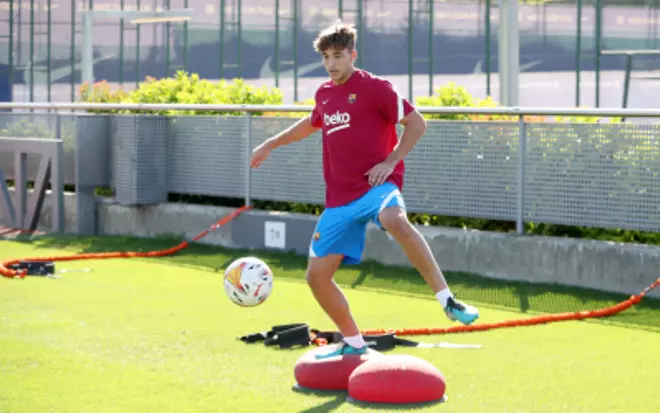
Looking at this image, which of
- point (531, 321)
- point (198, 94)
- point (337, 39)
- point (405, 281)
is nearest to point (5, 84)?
point (198, 94)

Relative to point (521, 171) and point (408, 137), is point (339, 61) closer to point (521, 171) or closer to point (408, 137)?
point (408, 137)

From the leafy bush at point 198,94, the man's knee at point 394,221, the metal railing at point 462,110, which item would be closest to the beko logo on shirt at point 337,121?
the man's knee at point 394,221

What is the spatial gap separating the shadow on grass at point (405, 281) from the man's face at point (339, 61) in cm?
358

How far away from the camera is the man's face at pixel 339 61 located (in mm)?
7577

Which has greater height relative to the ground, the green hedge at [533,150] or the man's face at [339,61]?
the man's face at [339,61]

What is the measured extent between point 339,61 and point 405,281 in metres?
4.91

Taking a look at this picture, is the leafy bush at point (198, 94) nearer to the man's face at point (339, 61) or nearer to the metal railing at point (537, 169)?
the metal railing at point (537, 169)

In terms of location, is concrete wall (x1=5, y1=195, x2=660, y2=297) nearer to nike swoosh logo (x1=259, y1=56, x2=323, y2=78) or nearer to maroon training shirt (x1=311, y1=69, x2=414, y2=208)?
maroon training shirt (x1=311, y1=69, x2=414, y2=208)

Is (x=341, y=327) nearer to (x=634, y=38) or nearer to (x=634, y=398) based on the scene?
(x=634, y=398)

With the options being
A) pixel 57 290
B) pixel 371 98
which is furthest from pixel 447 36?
pixel 371 98

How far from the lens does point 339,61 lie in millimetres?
7602

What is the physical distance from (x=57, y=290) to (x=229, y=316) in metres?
2.24

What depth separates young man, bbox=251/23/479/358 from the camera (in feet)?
24.8

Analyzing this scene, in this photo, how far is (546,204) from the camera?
12078 millimetres
